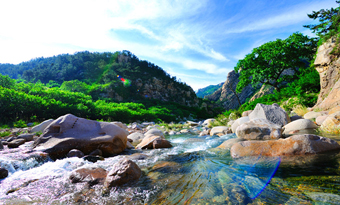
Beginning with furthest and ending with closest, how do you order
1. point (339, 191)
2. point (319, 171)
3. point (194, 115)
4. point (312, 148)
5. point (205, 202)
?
1. point (194, 115)
2. point (312, 148)
3. point (319, 171)
4. point (205, 202)
5. point (339, 191)

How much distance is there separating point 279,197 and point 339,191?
2.30 ft

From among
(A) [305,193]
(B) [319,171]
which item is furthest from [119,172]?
(B) [319,171]

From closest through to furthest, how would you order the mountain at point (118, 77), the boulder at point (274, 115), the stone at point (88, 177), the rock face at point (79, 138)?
the stone at point (88, 177)
the rock face at point (79, 138)
the boulder at point (274, 115)
the mountain at point (118, 77)

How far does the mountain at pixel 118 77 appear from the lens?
45825mm

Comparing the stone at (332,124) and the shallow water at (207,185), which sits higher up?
the stone at (332,124)

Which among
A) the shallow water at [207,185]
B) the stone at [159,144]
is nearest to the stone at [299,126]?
the shallow water at [207,185]

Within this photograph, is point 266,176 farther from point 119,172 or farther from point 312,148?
point 119,172

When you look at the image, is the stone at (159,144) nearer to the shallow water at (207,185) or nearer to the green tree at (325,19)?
the shallow water at (207,185)

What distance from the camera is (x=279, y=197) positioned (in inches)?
76.8

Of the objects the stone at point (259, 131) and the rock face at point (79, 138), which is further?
the stone at point (259, 131)

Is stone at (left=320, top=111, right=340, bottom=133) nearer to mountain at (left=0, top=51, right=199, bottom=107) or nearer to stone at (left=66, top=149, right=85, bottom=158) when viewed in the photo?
stone at (left=66, top=149, right=85, bottom=158)

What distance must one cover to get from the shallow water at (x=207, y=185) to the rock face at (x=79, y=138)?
1107mm

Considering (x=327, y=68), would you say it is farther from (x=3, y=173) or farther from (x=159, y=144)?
(x=3, y=173)

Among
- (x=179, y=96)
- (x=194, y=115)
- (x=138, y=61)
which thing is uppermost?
(x=138, y=61)
